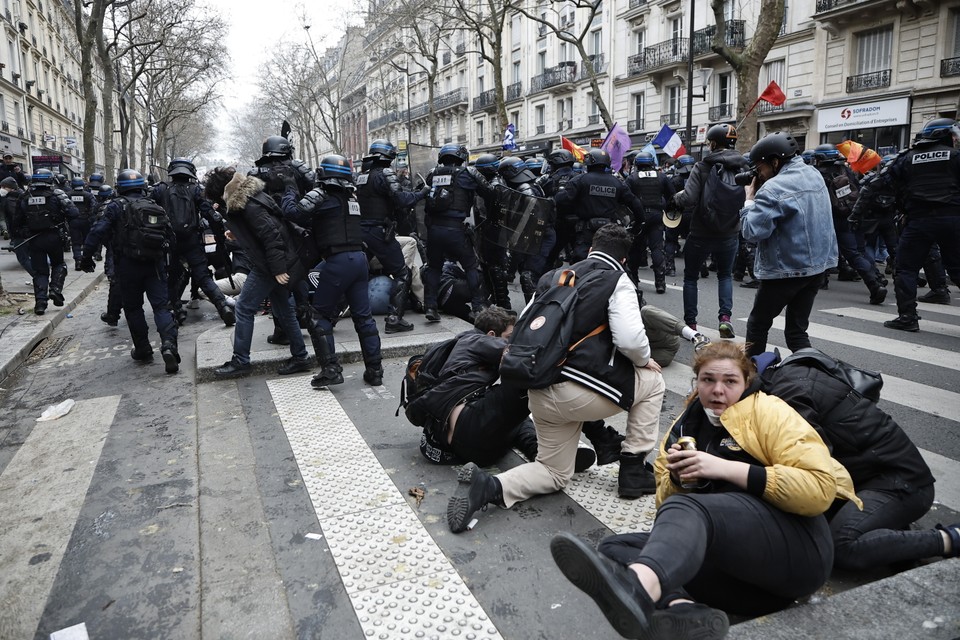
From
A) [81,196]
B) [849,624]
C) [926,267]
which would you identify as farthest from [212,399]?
[81,196]

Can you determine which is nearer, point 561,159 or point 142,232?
point 142,232

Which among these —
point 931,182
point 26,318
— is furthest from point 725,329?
point 26,318

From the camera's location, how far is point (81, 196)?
50.4 ft

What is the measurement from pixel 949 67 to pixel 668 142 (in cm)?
1275

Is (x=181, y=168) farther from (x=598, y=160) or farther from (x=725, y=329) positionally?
(x=725, y=329)

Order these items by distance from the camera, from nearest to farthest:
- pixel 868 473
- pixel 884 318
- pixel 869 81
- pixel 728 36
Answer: pixel 868 473 < pixel 884 318 < pixel 869 81 < pixel 728 36

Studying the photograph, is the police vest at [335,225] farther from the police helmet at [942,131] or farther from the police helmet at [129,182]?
the police helmet at [942,131]

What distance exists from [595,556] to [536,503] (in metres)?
1.56

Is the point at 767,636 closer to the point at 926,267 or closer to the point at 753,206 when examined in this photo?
the point at 753,206

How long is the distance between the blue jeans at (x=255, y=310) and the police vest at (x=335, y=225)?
0.61 meters

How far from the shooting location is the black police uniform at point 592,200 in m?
8.29

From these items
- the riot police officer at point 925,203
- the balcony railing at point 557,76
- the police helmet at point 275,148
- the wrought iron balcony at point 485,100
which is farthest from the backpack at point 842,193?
the wrought iron balcony at point 485,100

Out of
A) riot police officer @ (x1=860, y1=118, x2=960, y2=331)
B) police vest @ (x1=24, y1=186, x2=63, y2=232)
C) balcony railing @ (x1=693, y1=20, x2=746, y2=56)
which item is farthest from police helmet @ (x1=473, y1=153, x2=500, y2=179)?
balcony railing @ (x1=693, y1=20, x2=746, y2=56)

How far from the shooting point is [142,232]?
624 centimetres
